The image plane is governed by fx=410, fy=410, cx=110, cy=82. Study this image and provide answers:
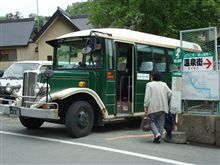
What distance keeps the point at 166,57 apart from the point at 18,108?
204 inches

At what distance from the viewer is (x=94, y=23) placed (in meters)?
20.6

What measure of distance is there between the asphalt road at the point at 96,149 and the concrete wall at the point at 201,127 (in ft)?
0.70

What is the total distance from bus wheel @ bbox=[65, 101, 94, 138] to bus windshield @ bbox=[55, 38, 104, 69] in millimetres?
1278

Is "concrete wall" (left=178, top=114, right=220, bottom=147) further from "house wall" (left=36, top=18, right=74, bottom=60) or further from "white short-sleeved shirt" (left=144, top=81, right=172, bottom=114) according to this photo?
"house wall" (left=36, top=18, right=74, bottom=60)

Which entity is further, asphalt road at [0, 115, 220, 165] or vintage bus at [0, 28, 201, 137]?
vintage bus at [0, 28, 201, 137]

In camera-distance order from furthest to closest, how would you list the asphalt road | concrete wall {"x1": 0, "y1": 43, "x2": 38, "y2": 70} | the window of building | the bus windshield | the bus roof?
the window of building < concrete wall {"x1": 0, "y1": 43, "x2": 38, "y2": 70} < the bus roof < the bus windshield < the asphalt road

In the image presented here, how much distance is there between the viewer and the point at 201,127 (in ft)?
32.2

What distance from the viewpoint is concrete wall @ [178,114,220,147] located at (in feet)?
31.5

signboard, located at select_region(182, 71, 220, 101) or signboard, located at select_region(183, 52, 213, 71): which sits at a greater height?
signboard, located at select_region(183, 52, 213, 71)

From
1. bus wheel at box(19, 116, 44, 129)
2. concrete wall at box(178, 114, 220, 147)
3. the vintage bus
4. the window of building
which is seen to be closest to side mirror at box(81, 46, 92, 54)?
the vintage bus

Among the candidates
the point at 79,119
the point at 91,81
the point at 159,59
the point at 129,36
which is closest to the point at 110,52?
the point at 91,81

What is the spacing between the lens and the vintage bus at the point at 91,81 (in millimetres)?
10062

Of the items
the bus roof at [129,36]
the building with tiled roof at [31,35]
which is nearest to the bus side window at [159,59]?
the bus roof at [129,36]

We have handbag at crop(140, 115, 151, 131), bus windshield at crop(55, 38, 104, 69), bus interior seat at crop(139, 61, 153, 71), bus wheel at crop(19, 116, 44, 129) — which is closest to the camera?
handbag at crop(140, 115, 151, 131)
